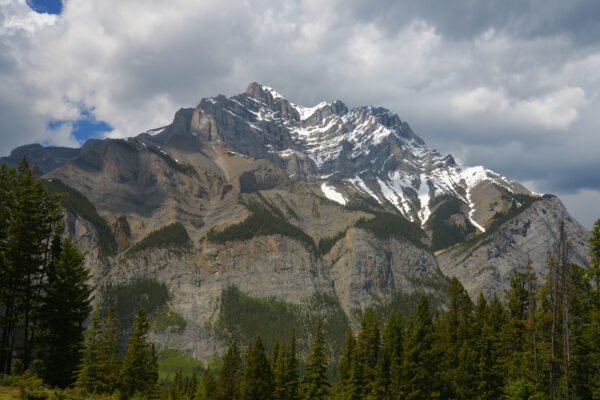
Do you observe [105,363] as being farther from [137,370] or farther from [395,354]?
[395,354]

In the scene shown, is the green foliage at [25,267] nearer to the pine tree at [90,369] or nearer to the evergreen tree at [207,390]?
the pine tree at [90,369]

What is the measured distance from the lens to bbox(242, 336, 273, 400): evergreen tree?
240 ft

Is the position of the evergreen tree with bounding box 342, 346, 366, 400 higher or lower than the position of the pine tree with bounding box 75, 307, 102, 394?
lower

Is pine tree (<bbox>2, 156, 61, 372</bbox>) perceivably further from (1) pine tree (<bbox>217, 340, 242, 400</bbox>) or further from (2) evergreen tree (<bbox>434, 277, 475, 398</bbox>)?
(1) pine tree (<bbox>217, 340, 242, 400</bbox>)

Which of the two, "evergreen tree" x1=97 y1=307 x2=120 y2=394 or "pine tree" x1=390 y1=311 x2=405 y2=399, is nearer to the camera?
"evergreen tree" x1=97 y1=307 x2=120 y2=394

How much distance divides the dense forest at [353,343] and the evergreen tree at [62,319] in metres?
0.08

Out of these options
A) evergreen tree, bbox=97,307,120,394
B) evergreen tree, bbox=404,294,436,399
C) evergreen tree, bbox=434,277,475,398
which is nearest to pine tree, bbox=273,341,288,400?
evergreen tree, bbox=404,294,436,399

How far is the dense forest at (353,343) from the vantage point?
36.6 metres

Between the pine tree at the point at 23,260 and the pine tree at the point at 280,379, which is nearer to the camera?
the pine tree at the point at 23,260

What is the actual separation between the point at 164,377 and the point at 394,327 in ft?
518

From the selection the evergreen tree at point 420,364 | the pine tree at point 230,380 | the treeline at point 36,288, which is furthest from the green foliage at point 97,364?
the evergreen tree at point 420,364

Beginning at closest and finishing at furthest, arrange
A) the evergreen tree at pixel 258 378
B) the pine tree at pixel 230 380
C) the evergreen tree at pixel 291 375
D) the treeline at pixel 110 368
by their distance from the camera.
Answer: the treeline at pixel 110 368, the evergreen tree at pixel 291 375, the evergreen tree at pixel 258 378, the pine tree at pixel 230 380

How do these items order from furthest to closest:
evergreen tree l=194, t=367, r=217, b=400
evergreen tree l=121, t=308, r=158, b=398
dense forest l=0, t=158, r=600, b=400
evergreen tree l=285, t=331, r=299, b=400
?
evergreen tree l=194, t=367, r=217, b=400 < evergreen tree l=285, t=331, r=299, b=400 < evergreen tree l=121, t=308, r=158, b=398 < dense forest l=0, t=158, r=600, b=400

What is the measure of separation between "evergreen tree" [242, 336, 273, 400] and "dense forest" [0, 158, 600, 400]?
15cm
